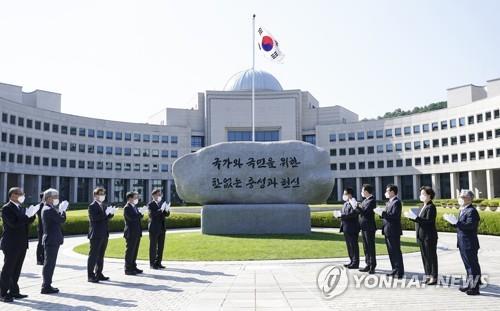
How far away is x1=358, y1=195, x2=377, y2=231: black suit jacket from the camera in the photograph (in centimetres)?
1142

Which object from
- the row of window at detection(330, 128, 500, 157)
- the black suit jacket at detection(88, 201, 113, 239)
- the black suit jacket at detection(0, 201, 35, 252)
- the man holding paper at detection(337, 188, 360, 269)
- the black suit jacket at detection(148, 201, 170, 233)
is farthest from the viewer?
the row of window at detection(330, 128, 500, 157)

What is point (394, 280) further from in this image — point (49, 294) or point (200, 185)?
point (200, 185)

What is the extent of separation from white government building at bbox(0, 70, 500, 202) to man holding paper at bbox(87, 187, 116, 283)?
52.7 metres

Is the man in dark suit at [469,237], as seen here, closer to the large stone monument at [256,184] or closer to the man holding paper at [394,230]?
the man holding paper at [394,230]

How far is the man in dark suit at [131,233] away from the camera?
1153 centimetres

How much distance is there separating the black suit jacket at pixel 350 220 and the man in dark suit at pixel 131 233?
584cm

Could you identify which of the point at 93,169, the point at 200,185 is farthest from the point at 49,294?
the point at 93,169

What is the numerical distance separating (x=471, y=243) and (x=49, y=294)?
8.91 metres

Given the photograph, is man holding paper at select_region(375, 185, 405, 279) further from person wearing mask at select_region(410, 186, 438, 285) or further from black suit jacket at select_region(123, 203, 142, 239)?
black suit jacket at select_region(123, 203, 142, 239)

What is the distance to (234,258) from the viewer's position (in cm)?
1395

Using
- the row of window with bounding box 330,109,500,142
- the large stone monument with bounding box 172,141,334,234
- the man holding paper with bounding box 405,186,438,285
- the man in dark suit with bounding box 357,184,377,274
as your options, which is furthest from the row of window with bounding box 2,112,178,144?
the man holding paper with bounding box 405,186,438,285

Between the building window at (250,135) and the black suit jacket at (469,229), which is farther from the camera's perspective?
the building window at (250,135)

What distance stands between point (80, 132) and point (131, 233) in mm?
61159

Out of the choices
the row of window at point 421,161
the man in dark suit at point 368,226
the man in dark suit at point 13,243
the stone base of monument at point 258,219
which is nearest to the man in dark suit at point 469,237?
the man in dark suit at point 368,226
